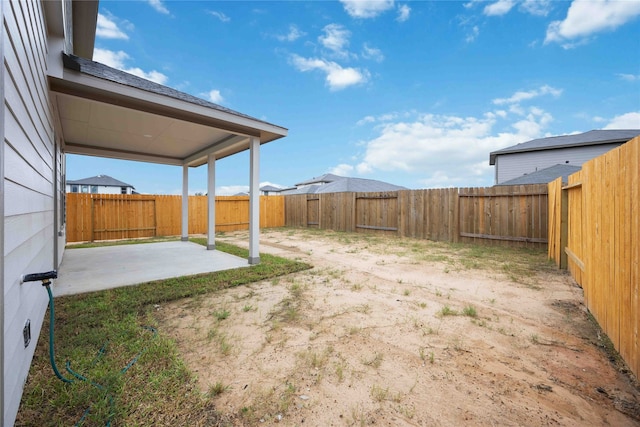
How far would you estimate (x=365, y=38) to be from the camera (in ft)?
37.8

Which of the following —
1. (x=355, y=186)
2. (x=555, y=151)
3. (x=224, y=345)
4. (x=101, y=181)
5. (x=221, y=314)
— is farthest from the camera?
(x=101, y=181)

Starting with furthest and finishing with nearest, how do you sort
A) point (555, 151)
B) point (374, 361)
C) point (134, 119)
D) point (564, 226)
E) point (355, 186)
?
point (355, 186) → point (555, 151) → point (564, 226) → point (134, 119) → point (374, 361)

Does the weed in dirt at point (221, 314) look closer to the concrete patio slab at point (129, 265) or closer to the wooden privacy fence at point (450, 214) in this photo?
the concrete patio slab at point (129, 265)

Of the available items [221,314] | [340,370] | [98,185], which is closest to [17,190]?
[221,314]

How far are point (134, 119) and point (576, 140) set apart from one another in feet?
66.2

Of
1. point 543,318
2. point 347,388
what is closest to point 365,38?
point 543,318

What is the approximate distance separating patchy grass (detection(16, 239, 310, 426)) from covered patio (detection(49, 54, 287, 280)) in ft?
5.07

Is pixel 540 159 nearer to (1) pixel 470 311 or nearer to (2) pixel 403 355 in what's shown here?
(1) pixel 470 311

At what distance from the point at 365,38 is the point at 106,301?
1314 cm

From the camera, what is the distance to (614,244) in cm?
219

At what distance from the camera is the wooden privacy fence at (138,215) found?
27.6ft

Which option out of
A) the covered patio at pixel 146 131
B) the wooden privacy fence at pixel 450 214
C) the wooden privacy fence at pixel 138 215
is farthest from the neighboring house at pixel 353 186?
the covered patio at pixel 146 131

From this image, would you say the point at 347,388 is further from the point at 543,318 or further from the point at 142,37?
the point at 142,37

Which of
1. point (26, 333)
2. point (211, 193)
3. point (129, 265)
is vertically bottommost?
point (129, 265)
